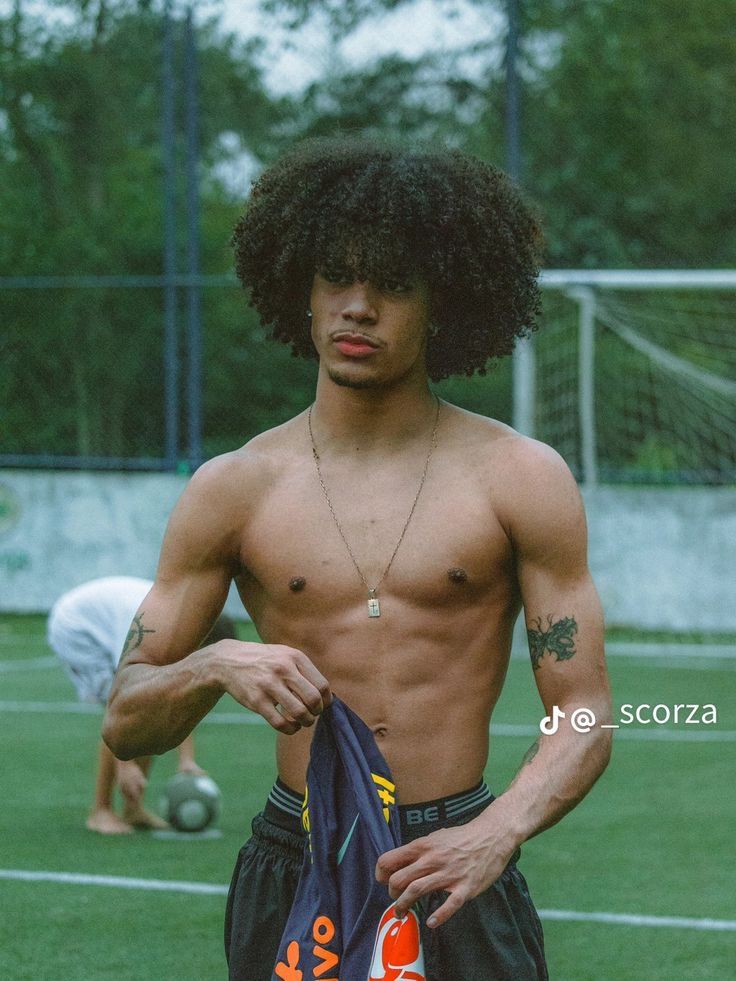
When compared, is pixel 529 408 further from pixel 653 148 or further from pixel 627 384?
pixel 653 148

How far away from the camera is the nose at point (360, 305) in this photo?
3248 millimetres

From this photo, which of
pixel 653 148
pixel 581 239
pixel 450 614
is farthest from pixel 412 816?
pixel 653 148

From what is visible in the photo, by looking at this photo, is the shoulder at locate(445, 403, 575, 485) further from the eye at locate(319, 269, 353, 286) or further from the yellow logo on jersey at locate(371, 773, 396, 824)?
the yellow logo on jersey at locate(371, 773, 396, 824)

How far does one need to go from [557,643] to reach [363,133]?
132cm

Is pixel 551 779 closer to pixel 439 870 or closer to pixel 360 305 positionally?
pixel 439 870

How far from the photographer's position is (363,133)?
3836 millimetres

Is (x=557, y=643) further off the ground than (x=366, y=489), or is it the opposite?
(x=366, y=489)

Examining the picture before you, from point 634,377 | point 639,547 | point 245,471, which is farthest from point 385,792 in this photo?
point 634,377

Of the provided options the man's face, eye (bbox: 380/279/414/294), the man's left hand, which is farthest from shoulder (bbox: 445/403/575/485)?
the man's left hand

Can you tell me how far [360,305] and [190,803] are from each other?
472 centimetres

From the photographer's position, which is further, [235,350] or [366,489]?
[235,350]

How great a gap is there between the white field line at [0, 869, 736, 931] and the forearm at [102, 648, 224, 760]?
130 inches

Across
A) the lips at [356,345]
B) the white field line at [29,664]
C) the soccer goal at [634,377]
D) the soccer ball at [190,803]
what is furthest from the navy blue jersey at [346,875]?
the soccer goal at [634,377]

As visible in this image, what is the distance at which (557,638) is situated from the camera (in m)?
3.18
